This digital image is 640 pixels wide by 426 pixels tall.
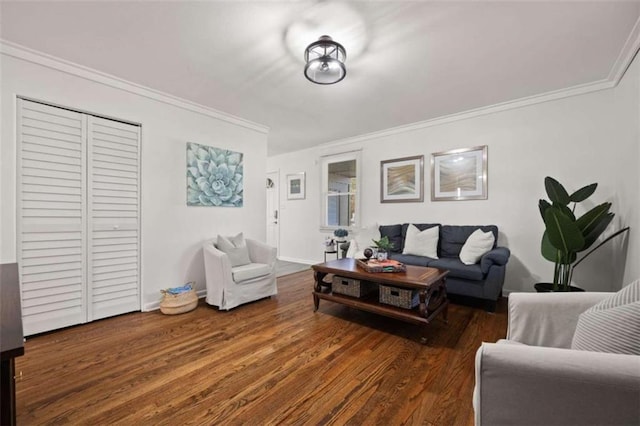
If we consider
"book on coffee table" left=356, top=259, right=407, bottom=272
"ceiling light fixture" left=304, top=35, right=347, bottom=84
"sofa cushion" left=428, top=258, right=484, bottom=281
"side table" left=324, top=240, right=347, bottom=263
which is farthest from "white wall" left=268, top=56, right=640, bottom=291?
"ceiling light fixture" left=304, top=35, right=347, bottom=84

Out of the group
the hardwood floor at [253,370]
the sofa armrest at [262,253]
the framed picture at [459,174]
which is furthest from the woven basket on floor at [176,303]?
the framed picture at [459,174]

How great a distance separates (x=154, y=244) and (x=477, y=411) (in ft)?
10.9

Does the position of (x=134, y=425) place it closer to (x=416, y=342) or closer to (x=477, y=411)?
(x=477, y=411)

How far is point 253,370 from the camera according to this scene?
1.85m

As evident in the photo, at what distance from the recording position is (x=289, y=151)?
600 cm

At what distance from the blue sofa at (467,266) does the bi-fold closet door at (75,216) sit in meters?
3.27

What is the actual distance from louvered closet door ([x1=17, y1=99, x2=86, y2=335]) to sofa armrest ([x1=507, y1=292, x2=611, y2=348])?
11.8 ft

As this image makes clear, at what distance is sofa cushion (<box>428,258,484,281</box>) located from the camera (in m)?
2.84

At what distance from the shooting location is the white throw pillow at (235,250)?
10.9ft

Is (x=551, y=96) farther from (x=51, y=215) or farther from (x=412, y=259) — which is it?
(x=51, y=215)

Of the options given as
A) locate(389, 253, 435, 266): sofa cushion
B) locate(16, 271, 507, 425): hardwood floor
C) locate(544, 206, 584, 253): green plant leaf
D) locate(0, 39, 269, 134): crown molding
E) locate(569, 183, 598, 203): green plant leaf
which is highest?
locate(0, 39, 269, 134): crown molding

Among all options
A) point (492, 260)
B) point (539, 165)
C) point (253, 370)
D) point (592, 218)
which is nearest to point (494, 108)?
point (539, 165)

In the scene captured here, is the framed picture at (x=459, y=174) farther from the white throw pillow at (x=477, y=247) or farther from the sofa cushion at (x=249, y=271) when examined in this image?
→ the sofa cushion at (x=249, y=271)

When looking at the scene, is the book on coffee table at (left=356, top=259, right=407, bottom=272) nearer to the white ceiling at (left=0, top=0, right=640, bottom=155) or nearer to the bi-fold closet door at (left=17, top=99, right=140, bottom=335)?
the white ceiling at (left=0, top=0, right=640, bottom=155)
